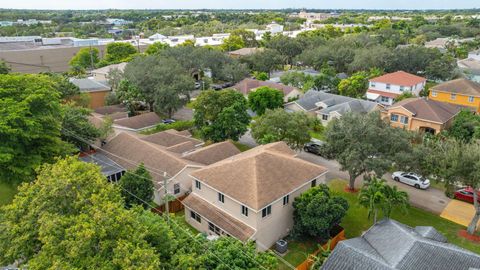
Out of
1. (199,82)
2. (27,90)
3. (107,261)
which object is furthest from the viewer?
(199,82)

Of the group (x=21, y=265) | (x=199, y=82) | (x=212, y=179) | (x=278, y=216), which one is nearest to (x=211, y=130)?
(x=212, y=179)

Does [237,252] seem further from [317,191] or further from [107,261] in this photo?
[317,191]

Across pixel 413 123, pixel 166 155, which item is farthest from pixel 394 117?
pixel 166 155

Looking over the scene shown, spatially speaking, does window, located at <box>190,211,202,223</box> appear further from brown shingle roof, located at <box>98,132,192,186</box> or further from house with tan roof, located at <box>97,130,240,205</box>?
brown shingle roof, located at <box>98,132,192,186</box>

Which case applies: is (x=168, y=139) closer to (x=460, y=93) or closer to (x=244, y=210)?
(x=244, y=210)

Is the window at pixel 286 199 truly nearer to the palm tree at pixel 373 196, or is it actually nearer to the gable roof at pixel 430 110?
the palm tree at pixel 373 196

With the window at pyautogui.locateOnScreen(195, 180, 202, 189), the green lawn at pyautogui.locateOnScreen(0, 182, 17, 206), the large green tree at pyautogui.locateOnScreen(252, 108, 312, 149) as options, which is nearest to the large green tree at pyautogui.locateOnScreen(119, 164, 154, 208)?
the window at pyautogui.locateOnScreen(195, 180, 202, 189)
